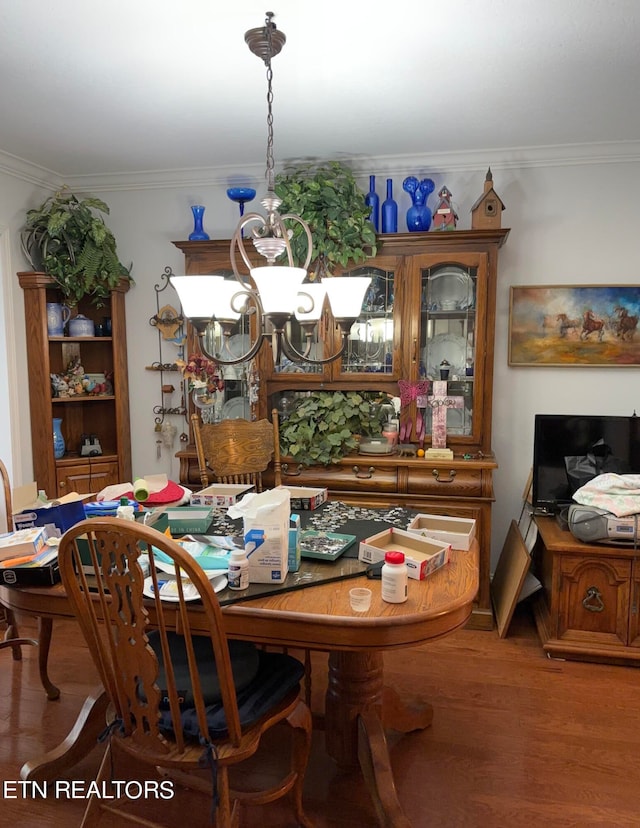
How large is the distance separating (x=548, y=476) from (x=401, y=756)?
1590 millimetres

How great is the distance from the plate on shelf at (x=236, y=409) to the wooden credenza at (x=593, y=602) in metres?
1.78

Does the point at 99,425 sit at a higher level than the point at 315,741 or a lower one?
higher

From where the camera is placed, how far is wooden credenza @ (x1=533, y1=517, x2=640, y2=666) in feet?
8.80

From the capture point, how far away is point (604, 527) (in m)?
2.68

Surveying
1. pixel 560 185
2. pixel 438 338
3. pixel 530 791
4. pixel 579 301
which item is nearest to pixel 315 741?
pixel 530 791

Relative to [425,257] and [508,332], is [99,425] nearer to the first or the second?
[425,257]

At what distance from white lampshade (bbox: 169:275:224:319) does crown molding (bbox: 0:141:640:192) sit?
2001mm

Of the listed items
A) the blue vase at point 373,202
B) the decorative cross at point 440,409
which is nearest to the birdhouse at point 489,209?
the blue vase at point 373,202

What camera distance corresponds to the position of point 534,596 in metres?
3.23

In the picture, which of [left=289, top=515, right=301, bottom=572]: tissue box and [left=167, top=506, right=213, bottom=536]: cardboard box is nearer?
[left=289, top=515, right=301, bottom=572]: tissue box

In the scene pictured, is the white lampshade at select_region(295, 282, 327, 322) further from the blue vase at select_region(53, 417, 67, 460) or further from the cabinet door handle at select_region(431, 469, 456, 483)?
the blue vase at select_region(53, 417, 67, 460)

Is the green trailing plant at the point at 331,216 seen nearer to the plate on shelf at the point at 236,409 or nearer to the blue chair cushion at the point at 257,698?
the plate on shelf at the point at 236,409

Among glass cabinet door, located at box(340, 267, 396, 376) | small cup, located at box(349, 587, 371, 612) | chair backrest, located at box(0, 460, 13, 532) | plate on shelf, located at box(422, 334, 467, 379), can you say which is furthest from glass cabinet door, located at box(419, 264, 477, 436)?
chair backrest, located at box(0, 460, 13, 532)

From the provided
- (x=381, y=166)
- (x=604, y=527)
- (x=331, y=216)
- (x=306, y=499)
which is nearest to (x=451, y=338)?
(x=331, y=216)
